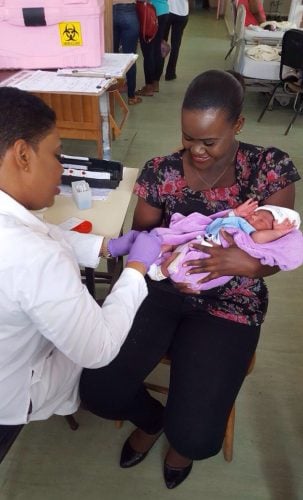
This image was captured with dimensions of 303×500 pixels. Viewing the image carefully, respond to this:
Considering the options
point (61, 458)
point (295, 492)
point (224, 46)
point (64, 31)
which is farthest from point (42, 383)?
point (224, 46)

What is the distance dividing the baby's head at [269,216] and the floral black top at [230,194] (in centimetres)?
10

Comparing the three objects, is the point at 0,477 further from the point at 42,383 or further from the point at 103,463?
the point at 42,383

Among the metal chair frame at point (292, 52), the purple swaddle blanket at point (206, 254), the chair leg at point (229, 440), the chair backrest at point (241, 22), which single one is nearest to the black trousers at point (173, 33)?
the chair backrest at point (241, 22)

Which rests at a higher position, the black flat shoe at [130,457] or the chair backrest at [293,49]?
the chair backrest at [293,49]

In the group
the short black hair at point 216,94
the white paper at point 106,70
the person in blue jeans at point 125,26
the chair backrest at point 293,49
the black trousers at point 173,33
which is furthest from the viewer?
the black trousers at point 173,33

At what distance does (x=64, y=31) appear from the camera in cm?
212

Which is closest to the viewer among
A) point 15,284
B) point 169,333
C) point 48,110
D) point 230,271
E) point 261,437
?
point 15,284

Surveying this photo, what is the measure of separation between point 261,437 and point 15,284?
136cm

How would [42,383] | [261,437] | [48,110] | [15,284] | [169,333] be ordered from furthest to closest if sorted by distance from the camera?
[261,437]
[169,333]
[42,383]
[48,110]
[15,284]

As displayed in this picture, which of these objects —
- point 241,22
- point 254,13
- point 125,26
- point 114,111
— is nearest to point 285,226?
point 114,111

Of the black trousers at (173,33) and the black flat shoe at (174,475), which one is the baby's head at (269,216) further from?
the black trousers at (173,33)

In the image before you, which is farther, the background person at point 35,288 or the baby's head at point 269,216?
the baby's head at point 269,216

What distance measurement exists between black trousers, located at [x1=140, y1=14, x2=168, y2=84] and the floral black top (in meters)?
4.31

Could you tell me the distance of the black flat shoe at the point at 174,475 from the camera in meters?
1.52
